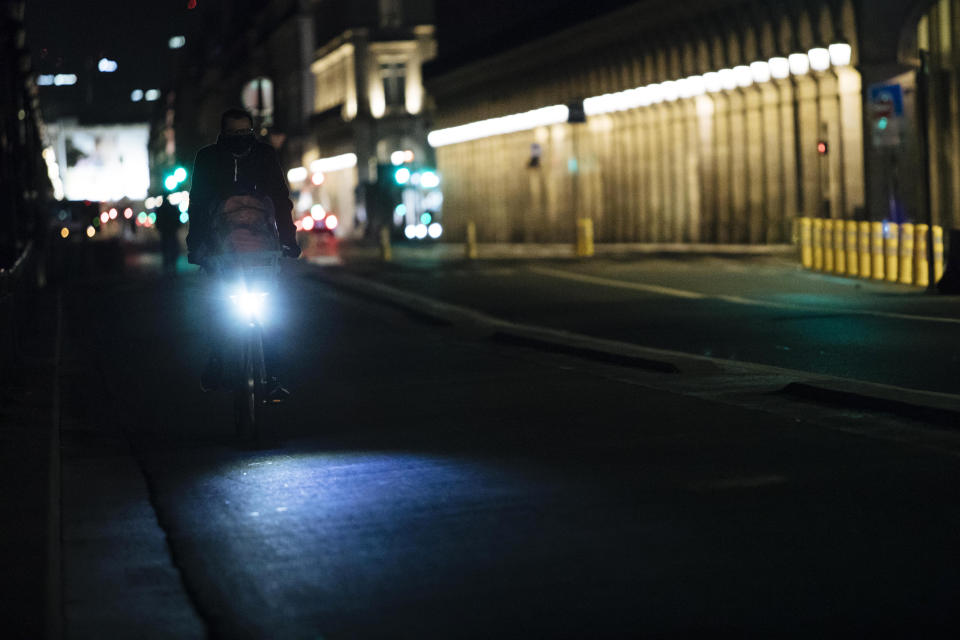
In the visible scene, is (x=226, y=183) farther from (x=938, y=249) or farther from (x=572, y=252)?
(x=572, y=252)

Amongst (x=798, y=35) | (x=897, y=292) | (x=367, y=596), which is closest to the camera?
(x=367, y=596)

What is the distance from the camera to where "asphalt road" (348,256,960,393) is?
1578 centimetres

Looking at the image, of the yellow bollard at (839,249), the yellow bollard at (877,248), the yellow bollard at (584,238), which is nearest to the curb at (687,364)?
the yellow bollard at (877,248)

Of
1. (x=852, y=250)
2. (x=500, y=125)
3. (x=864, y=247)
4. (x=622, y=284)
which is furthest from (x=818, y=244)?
(x=500, y=125)

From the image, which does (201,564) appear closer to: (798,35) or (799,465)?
(799,465)

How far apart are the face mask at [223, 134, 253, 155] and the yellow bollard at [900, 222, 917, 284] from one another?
1887 centimetres

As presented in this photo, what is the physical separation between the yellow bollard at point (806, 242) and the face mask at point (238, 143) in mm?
24389

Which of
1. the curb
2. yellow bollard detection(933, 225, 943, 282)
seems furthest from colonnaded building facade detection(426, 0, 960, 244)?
the curb

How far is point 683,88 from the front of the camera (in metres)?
56.1

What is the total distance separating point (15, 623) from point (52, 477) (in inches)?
135

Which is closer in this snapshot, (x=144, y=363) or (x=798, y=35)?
(x=144, y=363)

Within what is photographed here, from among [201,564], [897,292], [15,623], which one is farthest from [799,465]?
[897,292]

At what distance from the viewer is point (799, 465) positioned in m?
9.26

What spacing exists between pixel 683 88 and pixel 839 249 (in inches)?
961
